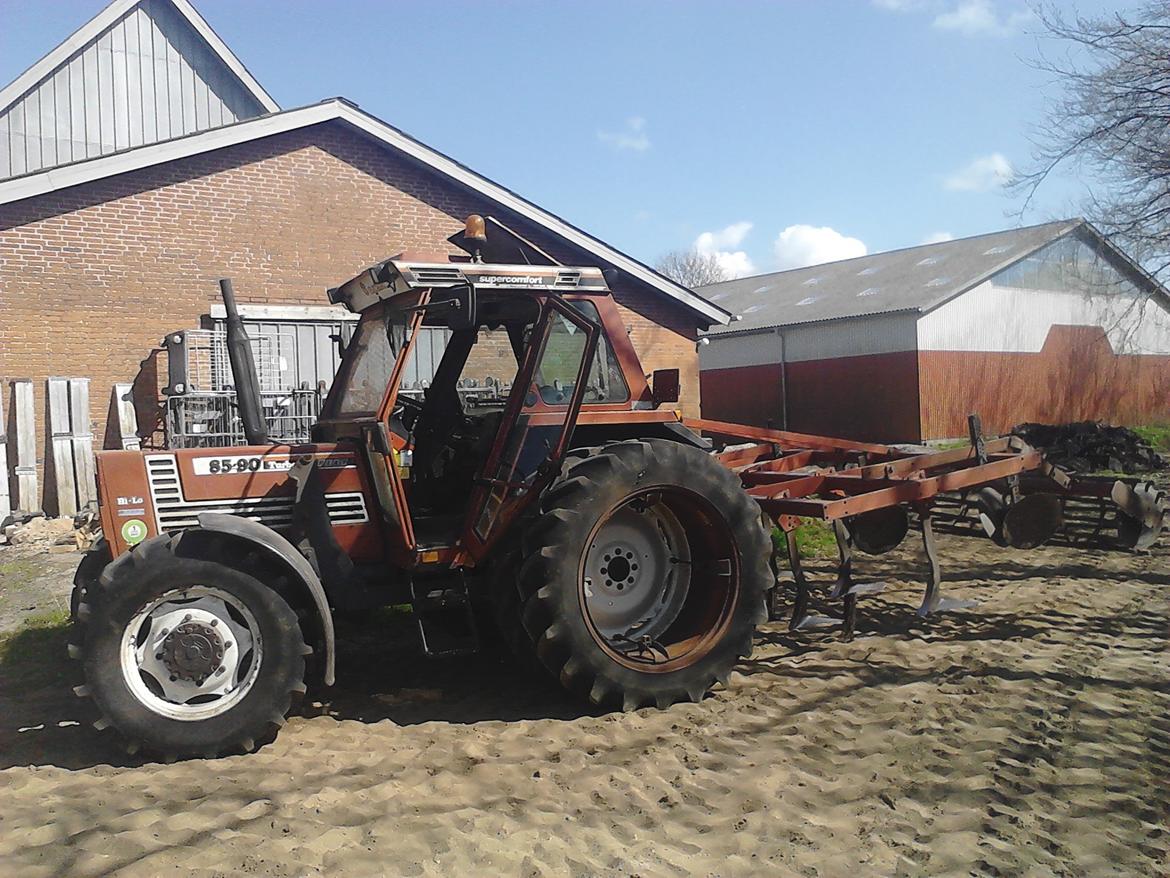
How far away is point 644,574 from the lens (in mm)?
5426

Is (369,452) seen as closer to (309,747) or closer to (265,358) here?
(309,747)

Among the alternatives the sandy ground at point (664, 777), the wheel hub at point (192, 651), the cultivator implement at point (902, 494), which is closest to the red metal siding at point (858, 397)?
the cultivator implement at point (902, 494)

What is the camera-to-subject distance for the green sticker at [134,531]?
4570 millimetres

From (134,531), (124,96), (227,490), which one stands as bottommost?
(134,531)

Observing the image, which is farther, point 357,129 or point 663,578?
point 357,129

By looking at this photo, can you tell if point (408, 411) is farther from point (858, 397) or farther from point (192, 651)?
point (858, 397)

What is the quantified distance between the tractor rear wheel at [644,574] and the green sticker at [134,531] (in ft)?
6.08

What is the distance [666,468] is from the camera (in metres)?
4.96

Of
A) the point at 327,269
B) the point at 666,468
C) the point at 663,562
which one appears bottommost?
the point at 663,562

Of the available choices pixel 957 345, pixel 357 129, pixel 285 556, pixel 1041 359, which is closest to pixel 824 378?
pixel 957 345

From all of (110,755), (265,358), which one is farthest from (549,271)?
(265,358)

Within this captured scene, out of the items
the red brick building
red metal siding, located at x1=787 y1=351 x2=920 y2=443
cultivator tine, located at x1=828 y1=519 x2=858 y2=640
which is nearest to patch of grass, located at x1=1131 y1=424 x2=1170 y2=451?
red metal siding, located at x1=787 y1=351 x2=920 y2=443

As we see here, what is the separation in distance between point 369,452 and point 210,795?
5.87 feet

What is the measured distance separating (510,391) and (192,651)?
6.90 feet
